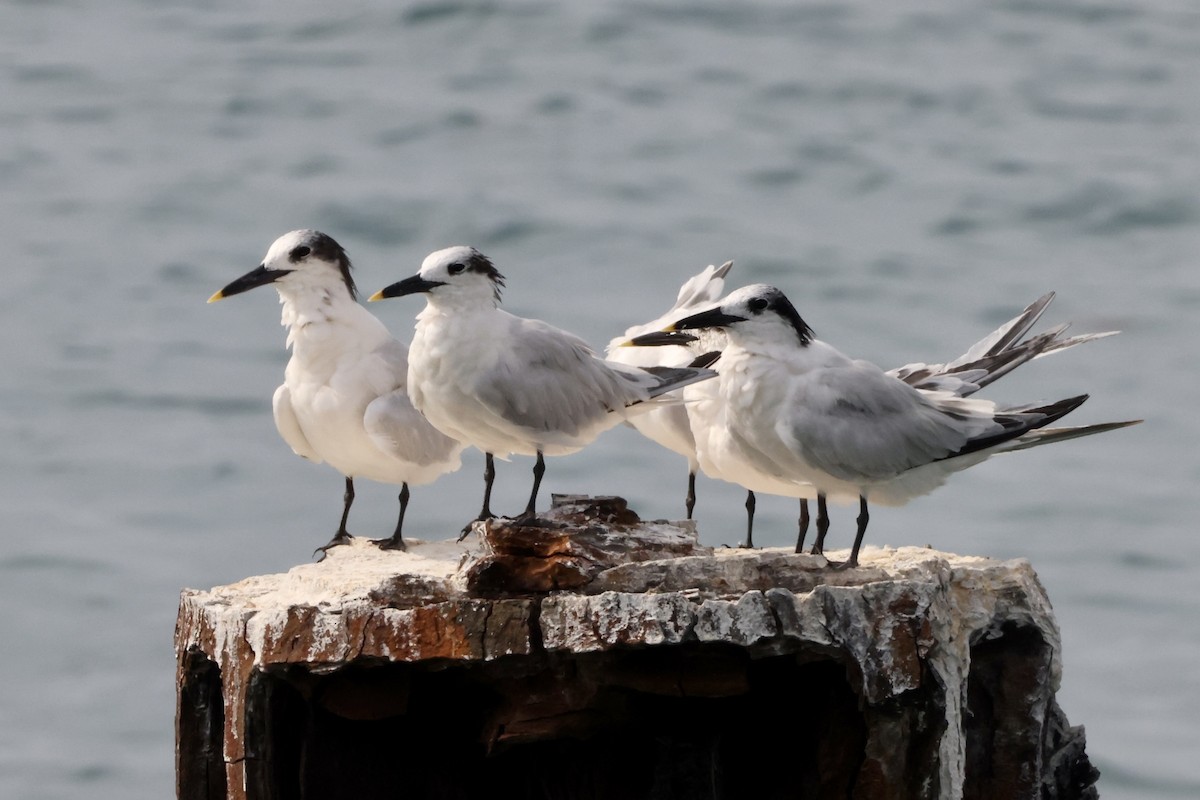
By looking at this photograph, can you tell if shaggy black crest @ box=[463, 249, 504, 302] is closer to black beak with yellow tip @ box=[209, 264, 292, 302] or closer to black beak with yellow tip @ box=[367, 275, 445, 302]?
black beak with yellow tip @ box=[367, 275, 445, 302]

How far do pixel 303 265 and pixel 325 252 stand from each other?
0.35 ft

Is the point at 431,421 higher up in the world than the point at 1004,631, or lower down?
higher up

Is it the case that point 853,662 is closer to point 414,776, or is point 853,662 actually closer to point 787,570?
point 787,570

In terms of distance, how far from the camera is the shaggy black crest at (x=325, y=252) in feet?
23.8

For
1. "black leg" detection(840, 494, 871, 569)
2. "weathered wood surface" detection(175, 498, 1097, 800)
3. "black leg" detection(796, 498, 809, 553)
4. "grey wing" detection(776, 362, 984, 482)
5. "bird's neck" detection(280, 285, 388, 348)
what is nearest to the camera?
"weathered wood surface" detection(175, 498, 1097, 800)

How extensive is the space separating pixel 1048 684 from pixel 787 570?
1085 mm

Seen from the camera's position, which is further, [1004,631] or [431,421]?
[431,421]

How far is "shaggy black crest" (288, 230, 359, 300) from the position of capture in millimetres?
7254

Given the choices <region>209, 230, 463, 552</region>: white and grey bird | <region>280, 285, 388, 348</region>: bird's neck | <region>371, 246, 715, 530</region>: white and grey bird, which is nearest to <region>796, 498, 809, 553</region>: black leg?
<region>371, 246, 715, 530</region>: white and grey bird

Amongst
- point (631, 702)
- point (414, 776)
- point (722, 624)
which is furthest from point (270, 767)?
point (722, 624)

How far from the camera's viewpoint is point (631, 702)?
562 cm

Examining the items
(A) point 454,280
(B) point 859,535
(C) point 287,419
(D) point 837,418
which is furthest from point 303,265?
(B) point 859,535

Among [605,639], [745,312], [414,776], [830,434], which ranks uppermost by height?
[745,312]

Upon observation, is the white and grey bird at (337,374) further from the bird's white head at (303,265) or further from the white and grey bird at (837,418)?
the white and grey bird at (837,418)
